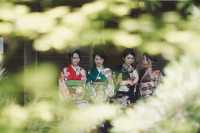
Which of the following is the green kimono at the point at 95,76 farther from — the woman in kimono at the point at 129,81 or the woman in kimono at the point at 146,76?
the woman in kimono at the point at 146,76

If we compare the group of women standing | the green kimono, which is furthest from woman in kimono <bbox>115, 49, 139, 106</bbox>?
the green kimono

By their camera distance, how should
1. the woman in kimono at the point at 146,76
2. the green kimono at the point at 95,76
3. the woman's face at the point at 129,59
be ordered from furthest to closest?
the woman in kimono at the point at 146,76 → the woman's face at the point at 129,59 → the green kimono at the point at 95,76

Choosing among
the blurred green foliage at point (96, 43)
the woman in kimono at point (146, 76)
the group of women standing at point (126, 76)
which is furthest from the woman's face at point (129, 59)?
the blurred green foliage at point (96, 43)

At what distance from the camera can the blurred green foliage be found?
1.36 m

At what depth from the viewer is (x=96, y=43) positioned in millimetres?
1545

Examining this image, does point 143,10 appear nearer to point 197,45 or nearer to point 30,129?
point 197,45

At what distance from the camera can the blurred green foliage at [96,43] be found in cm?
136

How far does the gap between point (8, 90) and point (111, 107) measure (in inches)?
11.5

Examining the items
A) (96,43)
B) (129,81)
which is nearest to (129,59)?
(129,81)

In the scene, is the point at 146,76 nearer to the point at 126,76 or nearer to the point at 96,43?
the point at 126,76

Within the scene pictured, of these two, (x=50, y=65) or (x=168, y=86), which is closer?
(x=168, y=86)

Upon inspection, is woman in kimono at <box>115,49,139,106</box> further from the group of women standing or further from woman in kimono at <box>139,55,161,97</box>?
woman in kimono at <box>139,55,161,97</box>

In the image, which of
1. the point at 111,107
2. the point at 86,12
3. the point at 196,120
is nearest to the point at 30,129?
the point at 111,107

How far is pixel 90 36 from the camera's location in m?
1.54
